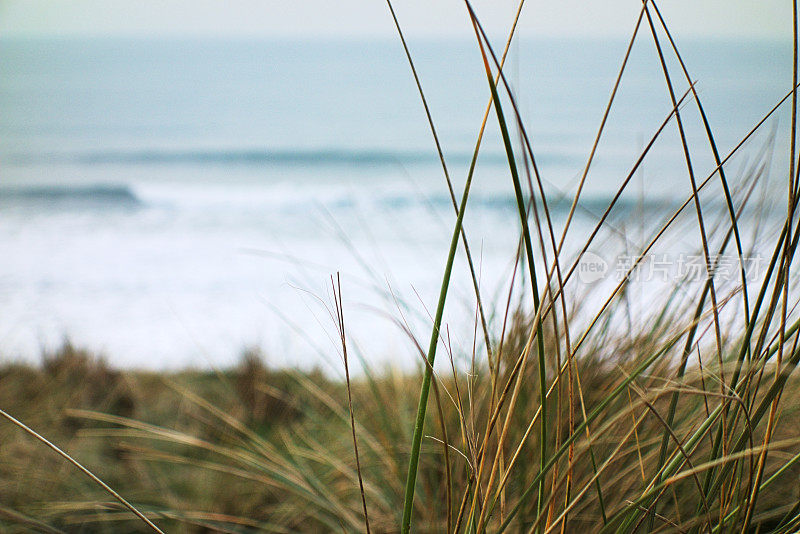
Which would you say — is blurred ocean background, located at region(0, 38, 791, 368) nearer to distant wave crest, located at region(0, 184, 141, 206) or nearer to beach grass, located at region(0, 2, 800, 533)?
distant wave crest, located at region(0, 184, 141, 206)

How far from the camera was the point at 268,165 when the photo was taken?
24.9 feet

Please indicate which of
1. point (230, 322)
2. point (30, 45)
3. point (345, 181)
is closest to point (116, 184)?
point (345, 181)

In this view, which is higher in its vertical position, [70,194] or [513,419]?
[70,194]

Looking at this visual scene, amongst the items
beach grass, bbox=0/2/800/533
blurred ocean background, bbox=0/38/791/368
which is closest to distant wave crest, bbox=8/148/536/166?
blurred ocean background, bbox=0/38/791/368

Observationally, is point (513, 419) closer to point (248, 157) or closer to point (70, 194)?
point (70, 194)

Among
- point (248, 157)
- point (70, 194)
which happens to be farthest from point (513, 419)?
point (248, 157)

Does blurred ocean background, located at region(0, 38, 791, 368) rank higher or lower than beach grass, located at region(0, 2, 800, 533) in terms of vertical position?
higher

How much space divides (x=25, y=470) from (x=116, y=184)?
6537mm

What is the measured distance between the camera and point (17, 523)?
2.54 ft

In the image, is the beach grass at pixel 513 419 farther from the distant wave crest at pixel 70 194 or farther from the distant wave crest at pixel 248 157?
the distant wave crest at pixel 248 157

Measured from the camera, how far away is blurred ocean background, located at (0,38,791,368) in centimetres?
356

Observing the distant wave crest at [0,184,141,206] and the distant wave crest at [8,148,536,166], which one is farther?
the distant wave crest at [8,148,536,166]

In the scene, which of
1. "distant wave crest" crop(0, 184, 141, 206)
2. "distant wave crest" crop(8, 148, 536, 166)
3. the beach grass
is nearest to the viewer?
the beach grass

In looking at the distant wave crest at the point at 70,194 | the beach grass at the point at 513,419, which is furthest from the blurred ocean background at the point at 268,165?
the beach grass at the point at 513,419
